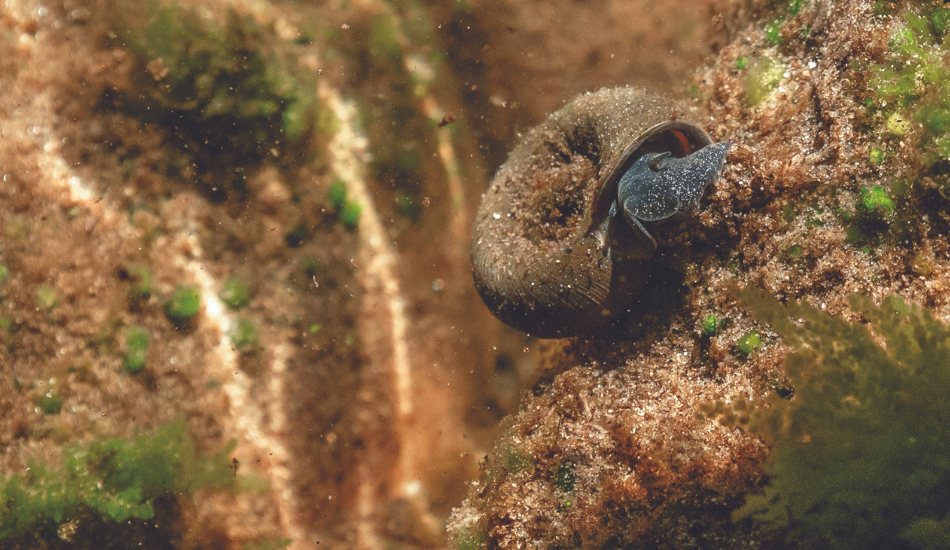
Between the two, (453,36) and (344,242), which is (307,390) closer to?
(344,242)

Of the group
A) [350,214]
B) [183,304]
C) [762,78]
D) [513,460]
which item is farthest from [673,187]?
[183,304]

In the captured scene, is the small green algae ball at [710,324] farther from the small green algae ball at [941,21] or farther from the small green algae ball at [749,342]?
the small green algae ball at [941,21]

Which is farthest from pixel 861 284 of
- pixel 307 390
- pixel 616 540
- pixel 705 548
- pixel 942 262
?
pixel 307 390

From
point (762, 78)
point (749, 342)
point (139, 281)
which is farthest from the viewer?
point (139, 281)

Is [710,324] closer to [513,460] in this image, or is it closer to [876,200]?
[876,200]

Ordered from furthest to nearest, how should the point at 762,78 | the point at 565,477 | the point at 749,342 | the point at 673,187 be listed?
1. the point at 762,78
2. the point at 565,477
3. the point at 673,187
4. the point at 749,342

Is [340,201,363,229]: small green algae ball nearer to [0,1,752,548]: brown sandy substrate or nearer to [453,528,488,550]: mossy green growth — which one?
[0,1,752,548]: brown sandy substrate

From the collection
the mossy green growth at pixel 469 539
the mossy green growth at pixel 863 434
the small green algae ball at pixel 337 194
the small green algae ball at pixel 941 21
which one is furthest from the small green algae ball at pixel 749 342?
the small green algae ball at pixel 337 194
